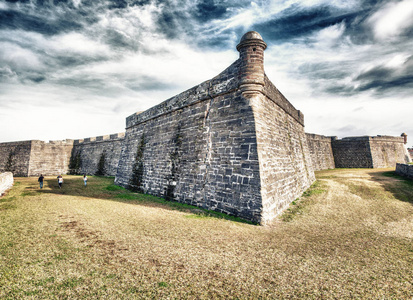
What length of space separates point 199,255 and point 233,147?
14.0ft

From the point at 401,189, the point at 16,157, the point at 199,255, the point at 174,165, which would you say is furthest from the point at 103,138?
the point at 401,189

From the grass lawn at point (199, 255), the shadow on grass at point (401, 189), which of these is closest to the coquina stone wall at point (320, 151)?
the shadow on grass at point (401, 189)

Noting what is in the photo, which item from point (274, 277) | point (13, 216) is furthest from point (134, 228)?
point (13, 216)

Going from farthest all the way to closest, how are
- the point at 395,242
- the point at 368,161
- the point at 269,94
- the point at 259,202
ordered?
the point at 368,161, the point at 269,94, the point at 259,202, the point at 395,242

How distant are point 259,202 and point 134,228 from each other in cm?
413

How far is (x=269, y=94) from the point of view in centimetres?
870

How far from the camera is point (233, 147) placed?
7.37m

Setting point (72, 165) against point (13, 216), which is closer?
point (13, 216)

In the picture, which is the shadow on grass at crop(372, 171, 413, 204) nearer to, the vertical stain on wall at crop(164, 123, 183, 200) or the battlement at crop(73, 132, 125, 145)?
the vertical stain on wall at crop(164, 123, 183, 200)

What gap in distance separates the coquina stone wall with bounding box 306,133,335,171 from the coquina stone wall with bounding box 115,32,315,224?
1385cm

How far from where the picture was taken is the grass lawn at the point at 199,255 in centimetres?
302

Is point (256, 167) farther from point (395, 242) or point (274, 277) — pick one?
point (395, 242)

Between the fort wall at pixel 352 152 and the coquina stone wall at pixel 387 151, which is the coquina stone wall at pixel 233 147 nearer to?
the fort wall at pixel 352 152

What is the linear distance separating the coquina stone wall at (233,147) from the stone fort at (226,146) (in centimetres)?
4
